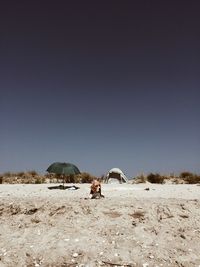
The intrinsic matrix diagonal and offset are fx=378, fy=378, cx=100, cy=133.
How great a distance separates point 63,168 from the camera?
19.6 metres

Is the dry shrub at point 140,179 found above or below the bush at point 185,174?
below

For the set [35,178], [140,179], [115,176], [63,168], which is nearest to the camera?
[63,168]

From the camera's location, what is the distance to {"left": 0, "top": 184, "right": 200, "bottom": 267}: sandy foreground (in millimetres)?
8812

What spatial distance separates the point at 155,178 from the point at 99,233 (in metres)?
17.2

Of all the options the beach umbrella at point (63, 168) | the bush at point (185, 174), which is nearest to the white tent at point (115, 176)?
the bush at point (185, 174)

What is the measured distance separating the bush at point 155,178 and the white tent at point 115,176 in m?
2.06

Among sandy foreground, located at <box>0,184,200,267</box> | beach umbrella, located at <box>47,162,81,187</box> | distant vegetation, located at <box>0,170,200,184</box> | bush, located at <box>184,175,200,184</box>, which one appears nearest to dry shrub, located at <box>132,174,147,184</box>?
distant vegetation, located at <box>0,170,200,184</box>

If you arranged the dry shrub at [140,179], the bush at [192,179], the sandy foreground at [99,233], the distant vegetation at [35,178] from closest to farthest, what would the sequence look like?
the sandy foreground at [99,233]
the bush at [192,179]
the dry shrub at [140,179]
the distant vegetation at [35,178]

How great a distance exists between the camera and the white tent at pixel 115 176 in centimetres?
2547

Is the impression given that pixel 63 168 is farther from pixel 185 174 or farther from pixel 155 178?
pixel 185 174

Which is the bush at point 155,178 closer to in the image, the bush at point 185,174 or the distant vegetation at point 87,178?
the distant vegetation at point 87,178

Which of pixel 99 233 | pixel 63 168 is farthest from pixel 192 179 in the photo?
pixel 99 233

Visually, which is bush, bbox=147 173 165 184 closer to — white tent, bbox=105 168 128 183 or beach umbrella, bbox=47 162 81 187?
white tent, bbox=105 168 128 183

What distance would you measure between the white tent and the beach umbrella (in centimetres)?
591
